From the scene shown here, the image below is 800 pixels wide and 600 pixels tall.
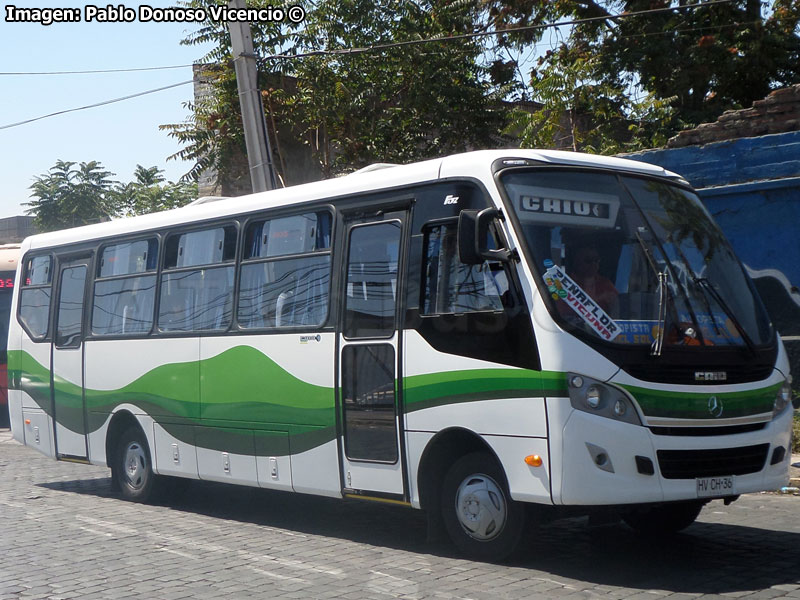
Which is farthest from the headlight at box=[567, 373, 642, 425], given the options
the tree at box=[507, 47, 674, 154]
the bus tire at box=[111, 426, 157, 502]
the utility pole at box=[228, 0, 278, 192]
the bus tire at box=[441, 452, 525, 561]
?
the tree at box=[507, 47, 674, 154]

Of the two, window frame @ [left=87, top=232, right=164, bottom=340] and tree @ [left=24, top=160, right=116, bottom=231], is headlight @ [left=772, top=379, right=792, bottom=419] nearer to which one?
window frame @ [left=87, top=232, right=164, bottom=340]

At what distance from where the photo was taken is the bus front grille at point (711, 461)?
691 cm

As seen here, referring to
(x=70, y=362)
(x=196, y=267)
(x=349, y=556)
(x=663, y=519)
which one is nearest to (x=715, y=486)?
(x=663, y=519)

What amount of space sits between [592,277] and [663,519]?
2329 mm

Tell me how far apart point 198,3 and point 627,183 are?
1447 centimetres

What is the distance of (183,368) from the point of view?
34.7ft

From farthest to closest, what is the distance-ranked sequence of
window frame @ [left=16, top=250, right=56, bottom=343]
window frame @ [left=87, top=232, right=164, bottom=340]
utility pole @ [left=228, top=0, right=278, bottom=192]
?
utility pole @ [left=228, top=0, right=278, bottom=192] → window frame @ [left=16, top=250, right=56, bottom=343] → window frame @ [left=87, top=232, right=164, bottom=340]

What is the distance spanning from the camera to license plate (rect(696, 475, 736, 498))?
7004 millimetres

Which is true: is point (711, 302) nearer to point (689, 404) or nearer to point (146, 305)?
point (689, 404)

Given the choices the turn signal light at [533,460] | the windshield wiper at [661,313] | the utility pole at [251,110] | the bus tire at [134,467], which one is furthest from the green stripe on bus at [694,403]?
the utility pole at [251,110]

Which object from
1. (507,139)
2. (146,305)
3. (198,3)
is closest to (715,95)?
(507,139)

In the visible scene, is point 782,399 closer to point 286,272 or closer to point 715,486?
point 715,486

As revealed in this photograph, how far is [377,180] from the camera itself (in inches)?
337

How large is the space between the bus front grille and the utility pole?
9795mm
